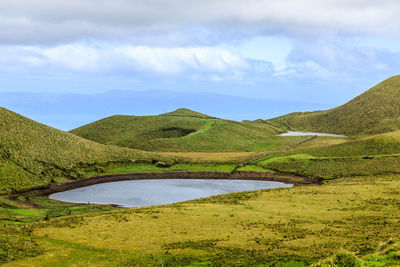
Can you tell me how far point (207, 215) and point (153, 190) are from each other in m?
41.1

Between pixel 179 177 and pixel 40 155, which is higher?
pixel 40 155

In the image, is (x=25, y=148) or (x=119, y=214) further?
(x=25, y=148)

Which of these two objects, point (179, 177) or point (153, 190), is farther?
point (179, 177)

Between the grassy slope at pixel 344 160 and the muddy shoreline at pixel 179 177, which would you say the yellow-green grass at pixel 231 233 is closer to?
the grassy slope at pixel 344 160

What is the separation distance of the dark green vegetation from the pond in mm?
7245

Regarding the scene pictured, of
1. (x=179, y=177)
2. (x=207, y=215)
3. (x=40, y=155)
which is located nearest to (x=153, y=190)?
(x=179, y=177)

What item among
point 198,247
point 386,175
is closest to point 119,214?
point 198,247

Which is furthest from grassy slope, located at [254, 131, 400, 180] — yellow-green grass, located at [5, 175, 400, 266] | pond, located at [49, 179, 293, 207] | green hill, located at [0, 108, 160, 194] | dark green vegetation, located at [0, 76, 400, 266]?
green hill, located at [0, 108, 160, 194]

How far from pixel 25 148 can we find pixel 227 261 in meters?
85.6

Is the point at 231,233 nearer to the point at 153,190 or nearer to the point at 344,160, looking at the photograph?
the point at 153,190

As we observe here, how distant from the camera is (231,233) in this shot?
51281mm

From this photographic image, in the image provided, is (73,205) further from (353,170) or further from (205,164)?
(353,170)

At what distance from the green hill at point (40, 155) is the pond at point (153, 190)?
879cm

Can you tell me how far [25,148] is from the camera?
359 feet
